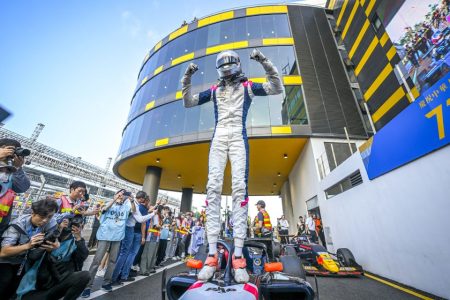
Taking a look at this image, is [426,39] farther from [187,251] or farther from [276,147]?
[187,251]

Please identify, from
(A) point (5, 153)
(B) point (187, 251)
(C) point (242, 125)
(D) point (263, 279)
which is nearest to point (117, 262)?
(A) point (5, 153)

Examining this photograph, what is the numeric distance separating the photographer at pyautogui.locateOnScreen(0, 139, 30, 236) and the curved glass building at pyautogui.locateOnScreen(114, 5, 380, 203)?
366 inches

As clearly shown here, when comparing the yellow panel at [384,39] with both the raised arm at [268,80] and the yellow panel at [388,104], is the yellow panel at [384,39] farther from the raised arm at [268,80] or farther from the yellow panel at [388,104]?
the raised arm at [268,80]

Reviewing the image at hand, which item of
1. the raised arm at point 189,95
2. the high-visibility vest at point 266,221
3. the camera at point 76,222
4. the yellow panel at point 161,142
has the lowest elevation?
the camera at point 76,222

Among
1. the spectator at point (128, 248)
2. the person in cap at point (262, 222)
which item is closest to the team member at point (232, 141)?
the spectator at point (128, 248)

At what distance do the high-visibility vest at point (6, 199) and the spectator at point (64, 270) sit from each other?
18.9 inches

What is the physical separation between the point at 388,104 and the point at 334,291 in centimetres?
1174

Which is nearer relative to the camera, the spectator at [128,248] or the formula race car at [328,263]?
the spectator at [128,248]

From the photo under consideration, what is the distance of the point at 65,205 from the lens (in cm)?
291

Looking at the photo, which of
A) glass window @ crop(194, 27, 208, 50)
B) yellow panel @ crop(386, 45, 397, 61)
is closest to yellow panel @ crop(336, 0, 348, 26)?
yellow panel @ crop(386, 45, 397, 61)

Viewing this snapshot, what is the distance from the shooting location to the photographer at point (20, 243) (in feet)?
5.73

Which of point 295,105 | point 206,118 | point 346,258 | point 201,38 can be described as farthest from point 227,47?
point 346,258

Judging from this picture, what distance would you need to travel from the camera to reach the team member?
6.43ft

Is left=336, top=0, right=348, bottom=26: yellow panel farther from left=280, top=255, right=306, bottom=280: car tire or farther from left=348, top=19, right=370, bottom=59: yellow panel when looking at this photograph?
left=280, top=255, right=306, bottom=280: car tire
